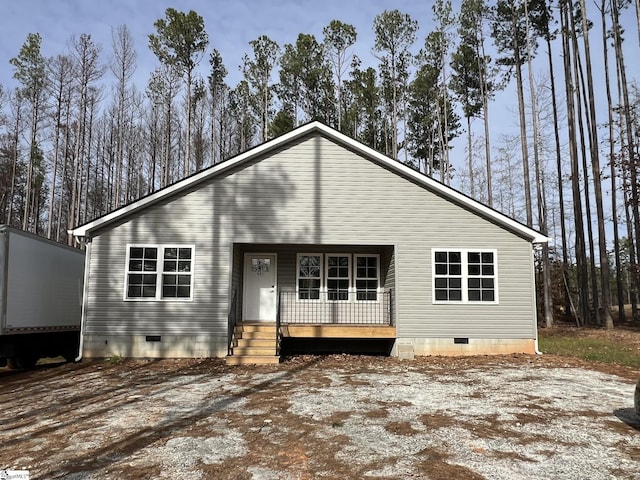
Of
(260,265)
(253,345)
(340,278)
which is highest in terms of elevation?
Result: (260,265)

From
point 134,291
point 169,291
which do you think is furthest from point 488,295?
point 134,291

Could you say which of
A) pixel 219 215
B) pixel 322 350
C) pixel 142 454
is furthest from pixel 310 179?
pixel 142 454

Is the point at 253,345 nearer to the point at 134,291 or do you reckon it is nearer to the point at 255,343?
the point at 255,343

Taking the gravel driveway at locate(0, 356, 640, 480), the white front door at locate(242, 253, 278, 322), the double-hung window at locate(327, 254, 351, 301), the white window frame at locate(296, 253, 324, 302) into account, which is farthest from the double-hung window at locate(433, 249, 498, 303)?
the white front door at locate(242, 253, 278, 322)

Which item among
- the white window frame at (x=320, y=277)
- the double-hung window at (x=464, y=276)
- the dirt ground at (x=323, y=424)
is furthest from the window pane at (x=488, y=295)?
the white window frame at (x=320, y=277)

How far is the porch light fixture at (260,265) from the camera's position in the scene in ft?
41.6

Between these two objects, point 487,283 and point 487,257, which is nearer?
point 487,283

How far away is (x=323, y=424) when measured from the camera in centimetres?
557

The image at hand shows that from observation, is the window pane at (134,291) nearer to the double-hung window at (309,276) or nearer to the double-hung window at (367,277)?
the double-hung window at (309,276)

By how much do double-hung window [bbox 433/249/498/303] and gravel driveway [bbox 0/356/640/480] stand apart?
241cm

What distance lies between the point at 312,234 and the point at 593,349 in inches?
344

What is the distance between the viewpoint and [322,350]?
1245 centimetres

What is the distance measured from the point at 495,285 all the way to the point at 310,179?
5690mm

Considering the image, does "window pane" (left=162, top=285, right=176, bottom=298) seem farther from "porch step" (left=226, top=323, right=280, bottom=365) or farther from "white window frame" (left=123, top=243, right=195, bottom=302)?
"porch step" (left=226, top=323, right=280, bottom=365)
